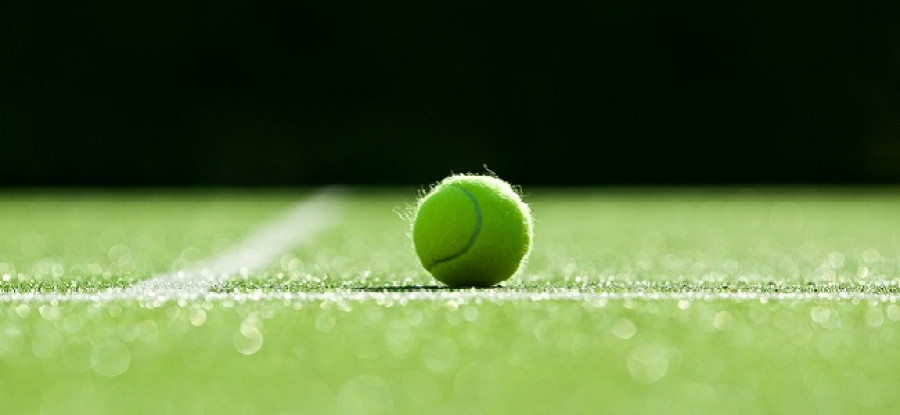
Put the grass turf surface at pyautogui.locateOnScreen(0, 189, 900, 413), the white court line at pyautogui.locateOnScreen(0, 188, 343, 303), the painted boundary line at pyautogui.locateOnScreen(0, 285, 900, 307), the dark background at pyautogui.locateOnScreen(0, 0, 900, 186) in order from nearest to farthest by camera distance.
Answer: the grass turf surface at pyautogui.locateOnScreen(0, 189, 900, 413) → the painted boundary line at pyautogui.locateOnScreen(0, 285, 900, 307) → the white court line at pyautogui.locateOnScreen(0, 188, 343, 303) → the dark background at pyautogui.locateOnScreen(0, 0, 900, 186)

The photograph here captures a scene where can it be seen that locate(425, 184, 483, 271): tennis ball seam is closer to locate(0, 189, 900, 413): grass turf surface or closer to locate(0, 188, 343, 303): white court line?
locate(0, 189, 900, 413): grass turf surface

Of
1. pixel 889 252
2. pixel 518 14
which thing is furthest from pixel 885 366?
pixel 518 14

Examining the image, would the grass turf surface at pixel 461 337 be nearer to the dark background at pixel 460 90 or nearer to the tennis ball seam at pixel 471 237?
the tennis ball seam at pixel 471 237

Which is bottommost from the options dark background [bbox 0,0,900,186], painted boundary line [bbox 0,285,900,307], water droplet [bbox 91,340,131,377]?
dark background [bbox 0,0,900,186]

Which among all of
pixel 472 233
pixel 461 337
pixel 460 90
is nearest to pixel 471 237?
pixel 472 233

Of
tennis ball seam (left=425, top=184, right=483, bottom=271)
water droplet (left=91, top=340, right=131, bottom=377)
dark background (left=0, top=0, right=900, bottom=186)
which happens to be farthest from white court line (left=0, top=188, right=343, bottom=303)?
dark background (left=0, top=0, right=900, bottom=186)

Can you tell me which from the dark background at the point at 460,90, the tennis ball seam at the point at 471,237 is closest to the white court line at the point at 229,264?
the tennis ball seam at the point at 471,237

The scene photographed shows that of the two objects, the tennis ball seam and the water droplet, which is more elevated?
the water droplet
